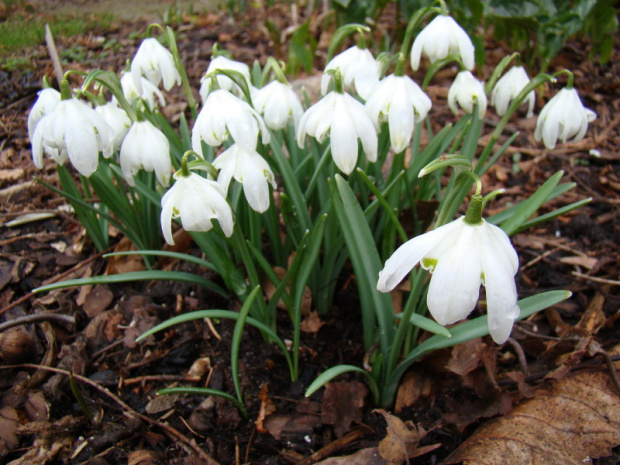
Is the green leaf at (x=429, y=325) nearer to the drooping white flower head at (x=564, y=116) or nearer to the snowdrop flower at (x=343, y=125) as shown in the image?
the snowdrop flower at (x=343, y=125)

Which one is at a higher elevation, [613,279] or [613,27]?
[613,27]

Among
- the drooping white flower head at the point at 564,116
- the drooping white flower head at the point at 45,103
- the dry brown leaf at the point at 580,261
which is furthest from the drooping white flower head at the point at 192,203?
the dry brown leaf at the point at 580,261

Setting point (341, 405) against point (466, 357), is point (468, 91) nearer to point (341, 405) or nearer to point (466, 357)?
point (466, 357)

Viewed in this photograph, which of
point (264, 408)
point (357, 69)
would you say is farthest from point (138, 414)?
point (357, 69)

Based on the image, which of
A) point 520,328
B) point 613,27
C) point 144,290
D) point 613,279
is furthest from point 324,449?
point 613,27

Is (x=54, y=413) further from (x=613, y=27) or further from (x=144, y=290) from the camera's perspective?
(x=613, y=27)

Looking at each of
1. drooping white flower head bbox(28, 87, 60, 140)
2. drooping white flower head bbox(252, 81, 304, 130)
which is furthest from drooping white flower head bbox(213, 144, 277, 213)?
drooping white flower head bbox(28, 87, 60, 140)
